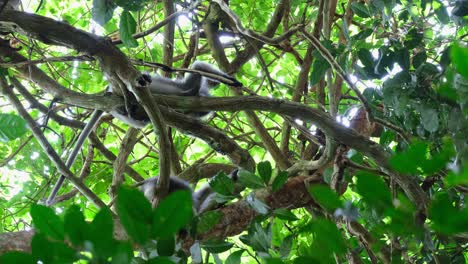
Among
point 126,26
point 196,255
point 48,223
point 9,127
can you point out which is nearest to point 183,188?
point 126,26

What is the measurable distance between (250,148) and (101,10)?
3.03 meters

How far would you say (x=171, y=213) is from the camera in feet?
2.57

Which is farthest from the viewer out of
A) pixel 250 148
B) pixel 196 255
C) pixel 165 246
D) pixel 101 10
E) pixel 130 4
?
pixel 250 148

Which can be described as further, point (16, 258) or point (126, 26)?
point (126, 26)

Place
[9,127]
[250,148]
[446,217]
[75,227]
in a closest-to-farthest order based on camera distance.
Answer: [446,217], [75,227], [9,127], [250,148]

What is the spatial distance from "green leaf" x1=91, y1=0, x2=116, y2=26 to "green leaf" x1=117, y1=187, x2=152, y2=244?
71.5 inches

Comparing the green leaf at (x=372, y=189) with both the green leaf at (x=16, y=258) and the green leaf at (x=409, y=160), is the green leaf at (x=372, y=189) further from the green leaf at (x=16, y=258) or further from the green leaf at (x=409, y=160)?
the green leaf at (x=16, y=258)

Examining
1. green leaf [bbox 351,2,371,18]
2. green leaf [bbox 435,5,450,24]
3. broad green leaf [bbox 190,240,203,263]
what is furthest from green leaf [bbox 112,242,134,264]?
green leaf [bbox 351,2,371,18]

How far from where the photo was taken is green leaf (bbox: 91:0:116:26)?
243 cm

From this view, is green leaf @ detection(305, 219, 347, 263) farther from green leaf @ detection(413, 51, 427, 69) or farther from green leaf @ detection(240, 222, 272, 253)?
green leaf @ detection(413, 51, 427, 69)

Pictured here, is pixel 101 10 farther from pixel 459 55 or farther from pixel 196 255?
pixel 459 55

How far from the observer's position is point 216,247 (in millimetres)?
1830

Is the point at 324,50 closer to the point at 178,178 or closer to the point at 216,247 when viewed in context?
the point at 216,247

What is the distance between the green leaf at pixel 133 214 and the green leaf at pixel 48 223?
4.6 inches
